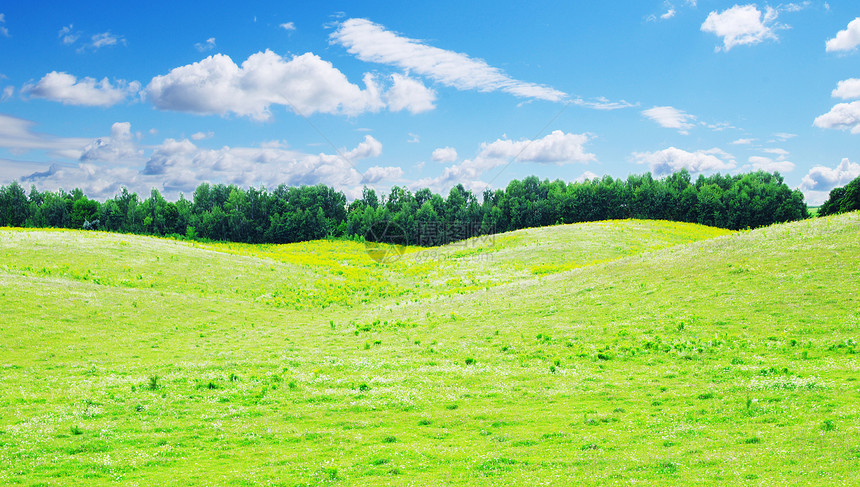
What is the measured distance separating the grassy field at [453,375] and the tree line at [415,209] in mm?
90278

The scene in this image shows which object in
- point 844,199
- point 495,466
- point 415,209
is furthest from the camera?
point 415,209

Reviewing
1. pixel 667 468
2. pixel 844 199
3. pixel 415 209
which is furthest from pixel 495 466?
pixel 415 209

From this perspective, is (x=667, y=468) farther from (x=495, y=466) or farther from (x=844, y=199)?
(x=844, y=199)

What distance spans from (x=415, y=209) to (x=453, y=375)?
132 m

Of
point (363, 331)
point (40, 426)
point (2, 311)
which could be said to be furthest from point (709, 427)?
point (2, 311)

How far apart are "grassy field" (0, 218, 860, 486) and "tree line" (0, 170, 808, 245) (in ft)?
296

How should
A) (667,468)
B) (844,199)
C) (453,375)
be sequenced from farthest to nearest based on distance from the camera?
(844,199)
(453,375)
(667,468)

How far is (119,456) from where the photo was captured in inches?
531

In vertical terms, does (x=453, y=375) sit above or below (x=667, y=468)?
below

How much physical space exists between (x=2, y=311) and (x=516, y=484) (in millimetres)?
35048

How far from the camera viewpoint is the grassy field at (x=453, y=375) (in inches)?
495

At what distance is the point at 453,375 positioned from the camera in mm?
21891

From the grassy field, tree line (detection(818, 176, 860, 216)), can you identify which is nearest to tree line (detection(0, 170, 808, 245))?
tree line (detection(818, 176, 860, 216))

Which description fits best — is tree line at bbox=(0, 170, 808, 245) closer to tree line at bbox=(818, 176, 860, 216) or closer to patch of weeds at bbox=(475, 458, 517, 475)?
tree line at bbox=(818, 176, 860, 216)
